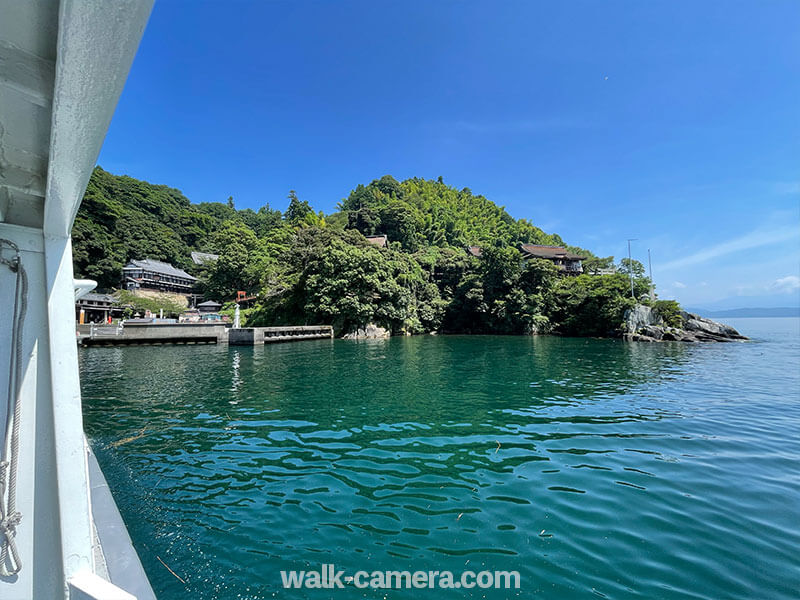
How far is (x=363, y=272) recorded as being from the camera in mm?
30953

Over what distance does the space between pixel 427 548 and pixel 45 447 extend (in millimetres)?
2828

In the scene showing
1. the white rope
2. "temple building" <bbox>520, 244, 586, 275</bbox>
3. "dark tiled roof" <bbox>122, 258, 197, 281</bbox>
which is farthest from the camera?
"temple building" <bbox>520, 244, 586, 275</bbox>

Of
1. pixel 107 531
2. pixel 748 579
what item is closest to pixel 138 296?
pixel 107 531

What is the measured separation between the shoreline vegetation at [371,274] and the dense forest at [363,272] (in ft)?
0.41

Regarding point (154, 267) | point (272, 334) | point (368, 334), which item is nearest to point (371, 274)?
point (368, 334)

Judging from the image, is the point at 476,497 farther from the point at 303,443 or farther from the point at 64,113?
the point at 64,113

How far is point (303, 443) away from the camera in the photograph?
5.69 metres

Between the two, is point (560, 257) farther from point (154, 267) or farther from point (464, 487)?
point (154, 267)

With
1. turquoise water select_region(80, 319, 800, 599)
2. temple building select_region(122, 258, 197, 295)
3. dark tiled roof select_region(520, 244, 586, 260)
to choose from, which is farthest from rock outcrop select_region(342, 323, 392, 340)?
temple building select_region(122, 258, 197, 295)

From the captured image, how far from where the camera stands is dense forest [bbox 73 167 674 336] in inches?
1240

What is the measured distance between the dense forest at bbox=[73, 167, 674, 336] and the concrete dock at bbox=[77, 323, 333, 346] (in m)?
7.87

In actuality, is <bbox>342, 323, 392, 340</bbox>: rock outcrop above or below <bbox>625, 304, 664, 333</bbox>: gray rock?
below

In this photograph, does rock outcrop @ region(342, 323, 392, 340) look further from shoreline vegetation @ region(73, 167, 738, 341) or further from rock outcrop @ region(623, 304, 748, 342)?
rock outcrop @ region(623, 304, 748, 342)

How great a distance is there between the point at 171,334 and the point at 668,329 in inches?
1537
